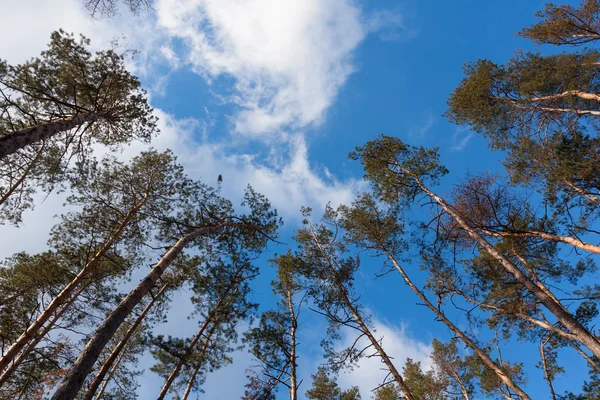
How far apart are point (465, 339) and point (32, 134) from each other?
487 inches

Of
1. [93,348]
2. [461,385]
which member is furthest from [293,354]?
[461,385]

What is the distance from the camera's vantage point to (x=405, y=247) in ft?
42.1

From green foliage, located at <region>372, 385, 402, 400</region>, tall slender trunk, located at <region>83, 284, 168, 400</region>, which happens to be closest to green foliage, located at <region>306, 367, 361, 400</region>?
green foliage, located at <region>372, 385, 402, 400</region>

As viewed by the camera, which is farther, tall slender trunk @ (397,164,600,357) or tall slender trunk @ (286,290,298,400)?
tall slender trunk @ (286,290,298,400)

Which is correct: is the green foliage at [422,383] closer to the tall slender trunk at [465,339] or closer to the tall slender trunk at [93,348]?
the tall slender trunk at [465,339]

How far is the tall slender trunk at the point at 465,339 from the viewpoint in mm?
8336

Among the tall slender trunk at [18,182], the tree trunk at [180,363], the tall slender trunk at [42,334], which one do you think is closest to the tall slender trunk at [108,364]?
the tree trunk at [180,363]

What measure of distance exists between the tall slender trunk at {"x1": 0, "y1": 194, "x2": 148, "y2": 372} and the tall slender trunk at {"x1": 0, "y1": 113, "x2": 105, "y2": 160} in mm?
4084

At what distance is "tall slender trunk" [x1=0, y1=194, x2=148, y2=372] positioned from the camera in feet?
26.7

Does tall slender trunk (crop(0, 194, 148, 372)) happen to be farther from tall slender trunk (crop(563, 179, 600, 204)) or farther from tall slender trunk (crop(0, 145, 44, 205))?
tall slender trunk (crop(563, 179, 600, 204))

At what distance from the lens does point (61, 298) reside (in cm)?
895

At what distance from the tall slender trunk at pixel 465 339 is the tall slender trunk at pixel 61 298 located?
10145mm

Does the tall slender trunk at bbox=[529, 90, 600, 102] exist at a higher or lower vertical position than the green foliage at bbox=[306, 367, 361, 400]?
higher

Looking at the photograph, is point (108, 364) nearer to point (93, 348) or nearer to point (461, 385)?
point (93, 348)
